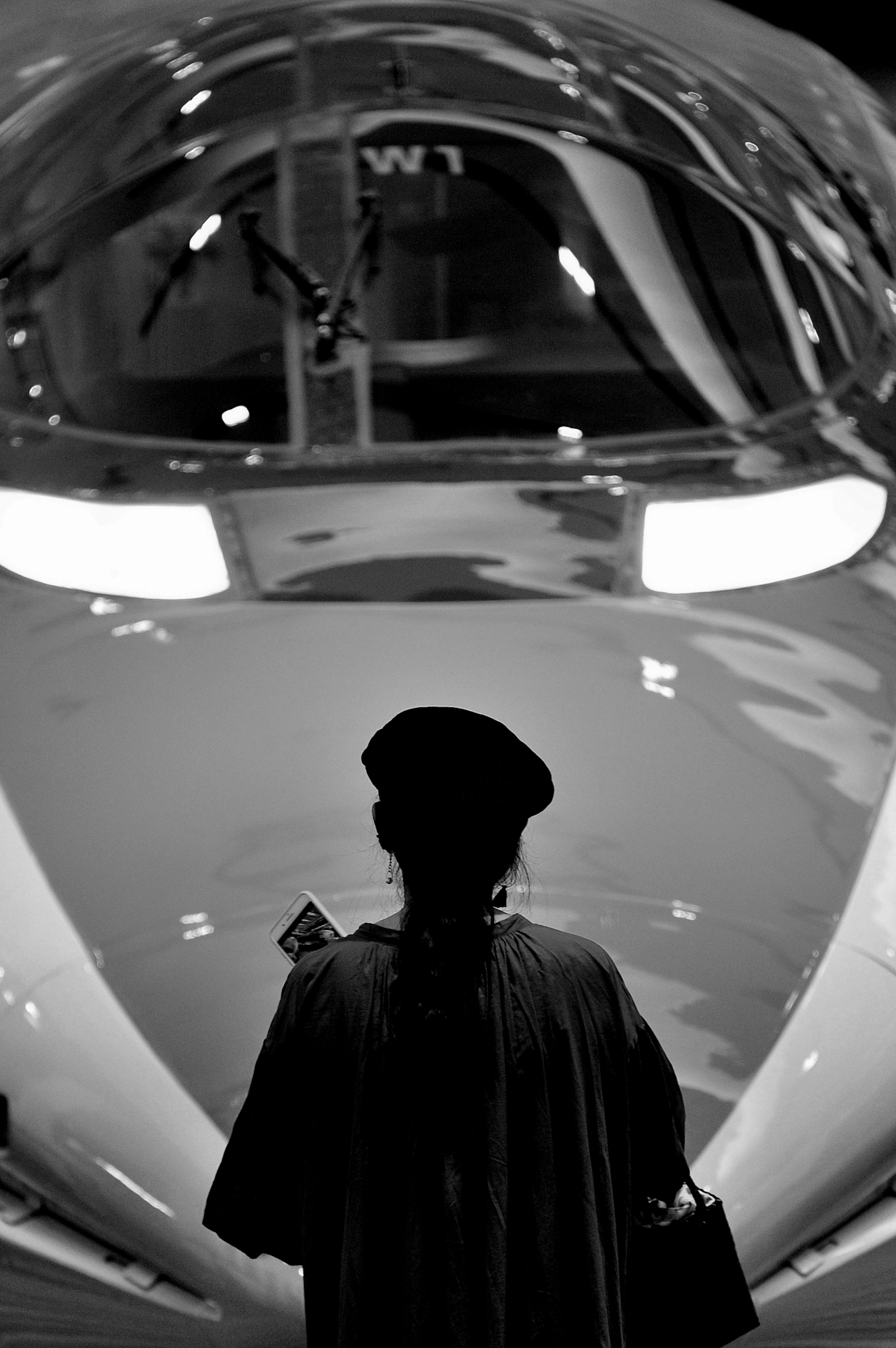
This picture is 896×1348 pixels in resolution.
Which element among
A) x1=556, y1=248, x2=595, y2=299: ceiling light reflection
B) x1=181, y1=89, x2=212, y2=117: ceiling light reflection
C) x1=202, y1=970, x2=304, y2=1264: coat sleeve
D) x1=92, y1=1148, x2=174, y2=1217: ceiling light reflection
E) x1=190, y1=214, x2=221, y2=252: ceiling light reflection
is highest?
x1=181, y1=89, x2=212, y2=117: ceiling light reflection

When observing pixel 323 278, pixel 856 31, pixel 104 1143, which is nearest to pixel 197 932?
pixel 104 1143

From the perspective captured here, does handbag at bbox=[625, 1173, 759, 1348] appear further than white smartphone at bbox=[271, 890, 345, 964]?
No

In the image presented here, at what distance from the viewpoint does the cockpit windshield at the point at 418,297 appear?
258 cm

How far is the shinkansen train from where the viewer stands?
176cm

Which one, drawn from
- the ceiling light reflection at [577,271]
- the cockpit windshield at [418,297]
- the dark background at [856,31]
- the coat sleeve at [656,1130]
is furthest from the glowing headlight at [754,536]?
the dark background at [856,31]

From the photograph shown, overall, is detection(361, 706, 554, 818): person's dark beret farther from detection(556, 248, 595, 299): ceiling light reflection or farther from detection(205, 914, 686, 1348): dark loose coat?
detection(556, 248, 595, 299): ceiling light reflection

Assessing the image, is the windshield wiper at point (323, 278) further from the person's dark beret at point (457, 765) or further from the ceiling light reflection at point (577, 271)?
the person's dark beret at point (457, 765)

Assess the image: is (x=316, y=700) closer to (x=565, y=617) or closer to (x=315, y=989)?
(x=565, y=617)

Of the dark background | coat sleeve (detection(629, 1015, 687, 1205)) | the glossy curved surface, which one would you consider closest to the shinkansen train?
the glossy curved surface

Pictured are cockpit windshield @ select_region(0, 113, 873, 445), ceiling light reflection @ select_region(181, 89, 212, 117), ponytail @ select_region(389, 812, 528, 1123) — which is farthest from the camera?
ceiling light reflection @ select_region(181, 89, 212, 117)

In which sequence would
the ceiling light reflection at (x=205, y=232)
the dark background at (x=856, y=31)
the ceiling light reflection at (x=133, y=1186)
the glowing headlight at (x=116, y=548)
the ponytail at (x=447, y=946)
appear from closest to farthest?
the ponytail at (x=447, y=946) < the ceiling light reflection at (x=133, y=1186) < the glowing headlight at (x=116, y=548) < the ceiling light reflection at (x=205, y=232) < the dark background at (x=856, y=31)

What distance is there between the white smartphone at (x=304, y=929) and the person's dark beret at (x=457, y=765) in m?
0.35

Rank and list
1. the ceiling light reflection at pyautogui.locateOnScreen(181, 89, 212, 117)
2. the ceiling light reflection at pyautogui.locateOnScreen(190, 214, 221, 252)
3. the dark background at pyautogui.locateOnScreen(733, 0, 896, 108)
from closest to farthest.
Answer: the ceiling light reflection at pyautogui.locateOnScreen(190, 214, 221, 252), the ceiling light reflection at pyautogui.locateOnScreen(181, 89, 212, 117), the dark background at pyautogui.locateOnScreen(733, 0, 896, 108)

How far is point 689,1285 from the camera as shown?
1.58 metres
